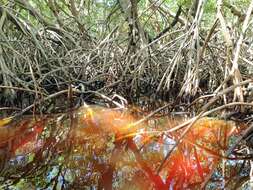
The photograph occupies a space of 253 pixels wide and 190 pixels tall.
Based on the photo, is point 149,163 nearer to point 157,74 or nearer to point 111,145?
point 111,145

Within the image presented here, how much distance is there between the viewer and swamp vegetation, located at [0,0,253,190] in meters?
1.73

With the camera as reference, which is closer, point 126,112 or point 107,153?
point 107,153

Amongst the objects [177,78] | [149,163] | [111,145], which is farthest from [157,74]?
[149,163]

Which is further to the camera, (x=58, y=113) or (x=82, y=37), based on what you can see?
(x=82, y=37)

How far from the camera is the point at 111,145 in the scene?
2.21 m

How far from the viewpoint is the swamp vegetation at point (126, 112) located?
5.69 ft

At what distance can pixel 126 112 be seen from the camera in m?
3.13

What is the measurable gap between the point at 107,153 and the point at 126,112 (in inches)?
42.7

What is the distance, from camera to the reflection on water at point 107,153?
1628mm

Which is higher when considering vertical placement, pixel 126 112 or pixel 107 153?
pixel 126 112

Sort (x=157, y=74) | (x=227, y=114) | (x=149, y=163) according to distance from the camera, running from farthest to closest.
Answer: (x=157, y=74) → (x=227, y=114) → (x=149, y=163)

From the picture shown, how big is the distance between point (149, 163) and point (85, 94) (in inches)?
72.0

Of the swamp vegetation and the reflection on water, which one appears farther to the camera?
the swamp vegetation

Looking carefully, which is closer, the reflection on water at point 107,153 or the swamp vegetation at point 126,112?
the reflection on water at point 107,153
